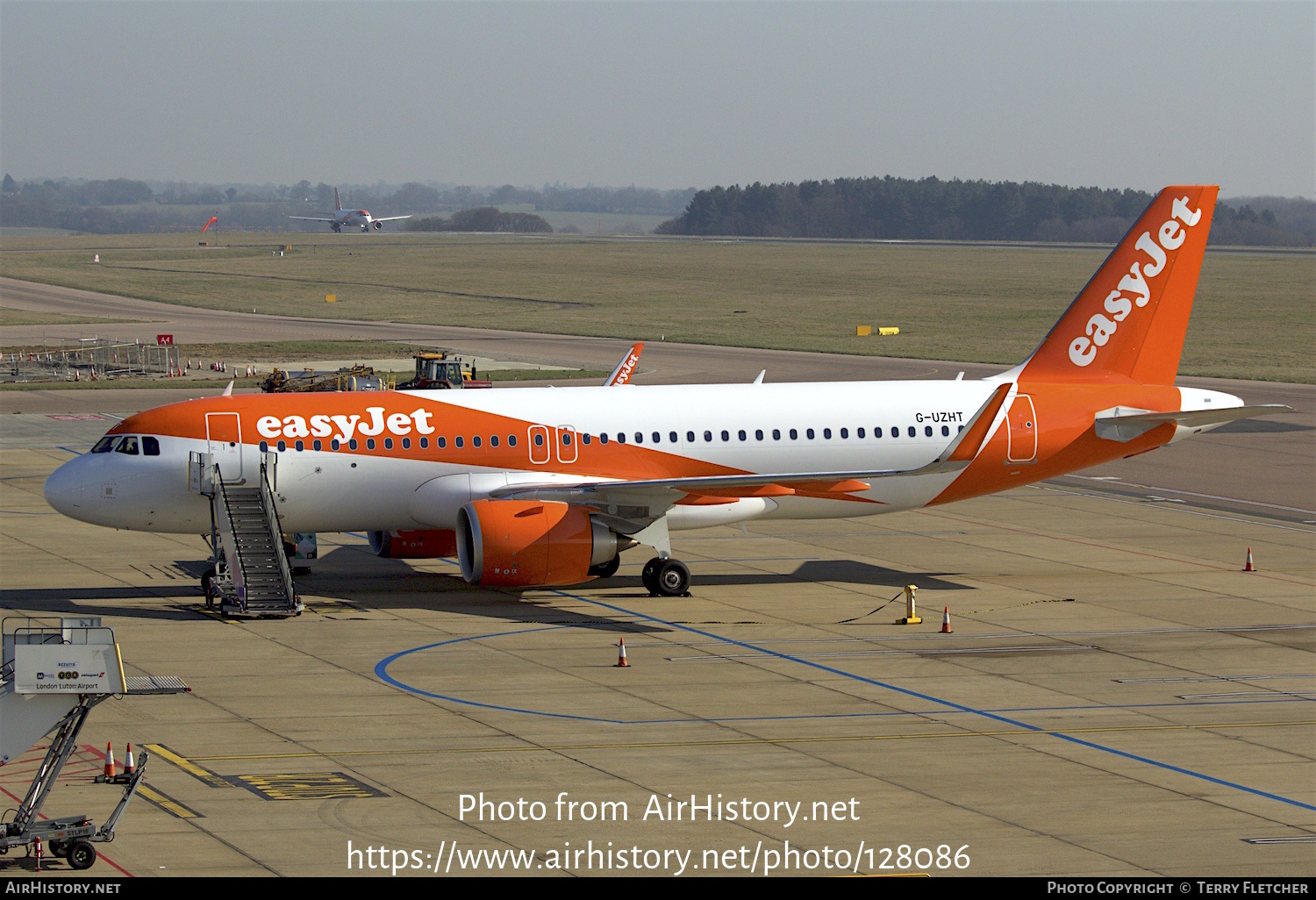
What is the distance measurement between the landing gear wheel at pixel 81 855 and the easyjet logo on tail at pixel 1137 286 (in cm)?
2853

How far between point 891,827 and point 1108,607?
16408 millimetres

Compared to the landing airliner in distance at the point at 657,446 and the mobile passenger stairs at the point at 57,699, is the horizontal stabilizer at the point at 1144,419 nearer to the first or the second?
the landing airliner in distance at the point at 657,446

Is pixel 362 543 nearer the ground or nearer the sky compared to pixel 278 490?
nearer the ground

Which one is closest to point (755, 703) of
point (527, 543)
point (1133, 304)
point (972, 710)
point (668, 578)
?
point (972, 710)

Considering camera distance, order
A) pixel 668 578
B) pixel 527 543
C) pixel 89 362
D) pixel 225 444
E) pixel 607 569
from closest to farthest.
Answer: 1. pixel 527 543
2. pixel 225 444
3. pixel 668 578
4. pixel 607 569
5. pixel 89 362

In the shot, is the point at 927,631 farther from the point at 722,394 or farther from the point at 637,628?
the point at 722,394

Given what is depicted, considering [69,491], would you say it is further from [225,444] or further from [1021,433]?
[1021,433]

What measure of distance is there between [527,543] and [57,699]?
1684cm

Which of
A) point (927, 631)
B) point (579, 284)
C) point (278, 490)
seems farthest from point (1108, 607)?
point (579, 284)

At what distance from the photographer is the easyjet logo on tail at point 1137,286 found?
132 ft

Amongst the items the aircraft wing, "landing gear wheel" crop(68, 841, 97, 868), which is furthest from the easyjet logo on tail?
"landing gear wheel" crop(68, 841, 97, 868)

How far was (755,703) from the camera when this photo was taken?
27344 millimetres

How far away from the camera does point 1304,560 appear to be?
41281 mm

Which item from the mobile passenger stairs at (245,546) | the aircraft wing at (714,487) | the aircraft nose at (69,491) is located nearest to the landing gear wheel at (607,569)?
the aircraft wing at (714,487)
